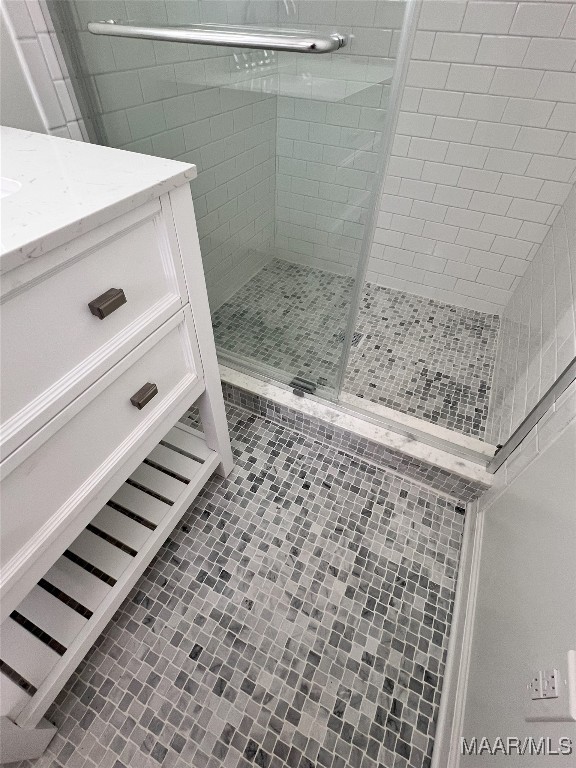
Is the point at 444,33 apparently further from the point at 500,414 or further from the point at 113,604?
the point at 113,604

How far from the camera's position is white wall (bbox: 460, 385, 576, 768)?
58 cm

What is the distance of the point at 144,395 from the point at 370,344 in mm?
1087

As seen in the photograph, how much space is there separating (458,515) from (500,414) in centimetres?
35

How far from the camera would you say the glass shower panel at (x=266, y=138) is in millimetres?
968

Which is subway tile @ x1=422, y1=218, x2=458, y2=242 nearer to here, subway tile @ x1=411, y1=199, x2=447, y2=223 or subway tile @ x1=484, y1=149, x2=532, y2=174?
subway tile @ x1=411, y1=199, x2=447, y2=223

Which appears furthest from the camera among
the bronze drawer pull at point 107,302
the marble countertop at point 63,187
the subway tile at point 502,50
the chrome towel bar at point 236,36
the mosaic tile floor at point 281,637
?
the subway tile at point 502,50

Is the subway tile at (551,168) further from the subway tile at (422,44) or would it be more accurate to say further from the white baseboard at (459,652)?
the white baseboard at (459,652)

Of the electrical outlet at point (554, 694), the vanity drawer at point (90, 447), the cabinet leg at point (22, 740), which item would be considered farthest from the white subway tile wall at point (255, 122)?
the cabinet leg at point (22, 740)

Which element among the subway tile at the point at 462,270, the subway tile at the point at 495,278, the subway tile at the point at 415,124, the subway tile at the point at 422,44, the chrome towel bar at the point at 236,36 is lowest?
the chrome towel bar at the point at 236,36

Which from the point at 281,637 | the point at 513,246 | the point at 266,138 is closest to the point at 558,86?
the point at 513,246

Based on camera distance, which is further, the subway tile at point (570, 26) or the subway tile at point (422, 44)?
the subway tile at point (422, 44)

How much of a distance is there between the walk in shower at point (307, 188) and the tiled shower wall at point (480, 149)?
0.05 ft

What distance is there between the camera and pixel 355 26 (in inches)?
36.1

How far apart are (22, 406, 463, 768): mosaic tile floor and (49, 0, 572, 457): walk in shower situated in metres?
0.33
